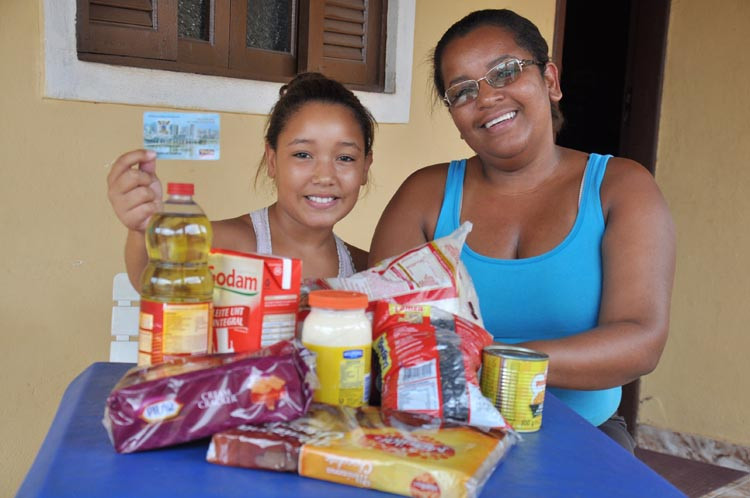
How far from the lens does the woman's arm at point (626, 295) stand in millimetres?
1395

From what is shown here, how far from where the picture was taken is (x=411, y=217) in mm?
1963

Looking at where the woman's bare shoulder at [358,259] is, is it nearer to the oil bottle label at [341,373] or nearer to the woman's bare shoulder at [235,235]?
the woman's bare shoulder at [235,235]

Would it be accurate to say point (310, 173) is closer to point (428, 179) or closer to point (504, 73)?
point (428, 179)

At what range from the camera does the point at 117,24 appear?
239 centimetres

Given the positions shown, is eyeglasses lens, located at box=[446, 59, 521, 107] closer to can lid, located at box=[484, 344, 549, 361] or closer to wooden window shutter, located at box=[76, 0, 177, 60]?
can lid, located at box=[484, 344, 549, 361]

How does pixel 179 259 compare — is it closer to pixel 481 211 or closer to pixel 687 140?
pixel 481 211

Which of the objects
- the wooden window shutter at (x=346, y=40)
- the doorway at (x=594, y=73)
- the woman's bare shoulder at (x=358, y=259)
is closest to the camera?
the woman's bare shoulder at (x=358, y=259)

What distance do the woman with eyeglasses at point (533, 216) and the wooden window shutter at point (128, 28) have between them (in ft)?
3.37

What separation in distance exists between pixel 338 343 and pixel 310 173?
32.4 inches

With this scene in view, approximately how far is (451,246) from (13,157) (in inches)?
61.1

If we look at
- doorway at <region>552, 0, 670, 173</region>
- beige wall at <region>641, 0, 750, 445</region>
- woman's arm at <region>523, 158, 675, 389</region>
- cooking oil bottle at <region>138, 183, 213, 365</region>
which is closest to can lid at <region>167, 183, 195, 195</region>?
cooking oil bottle at <region>138, 183, 213, 365</region>

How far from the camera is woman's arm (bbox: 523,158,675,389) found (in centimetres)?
139

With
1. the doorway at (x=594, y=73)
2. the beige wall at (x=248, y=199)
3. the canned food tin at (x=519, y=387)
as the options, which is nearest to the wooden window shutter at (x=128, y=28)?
the beige wall at (x=248, y=199)

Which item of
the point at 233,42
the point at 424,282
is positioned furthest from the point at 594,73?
the point at 424,282
